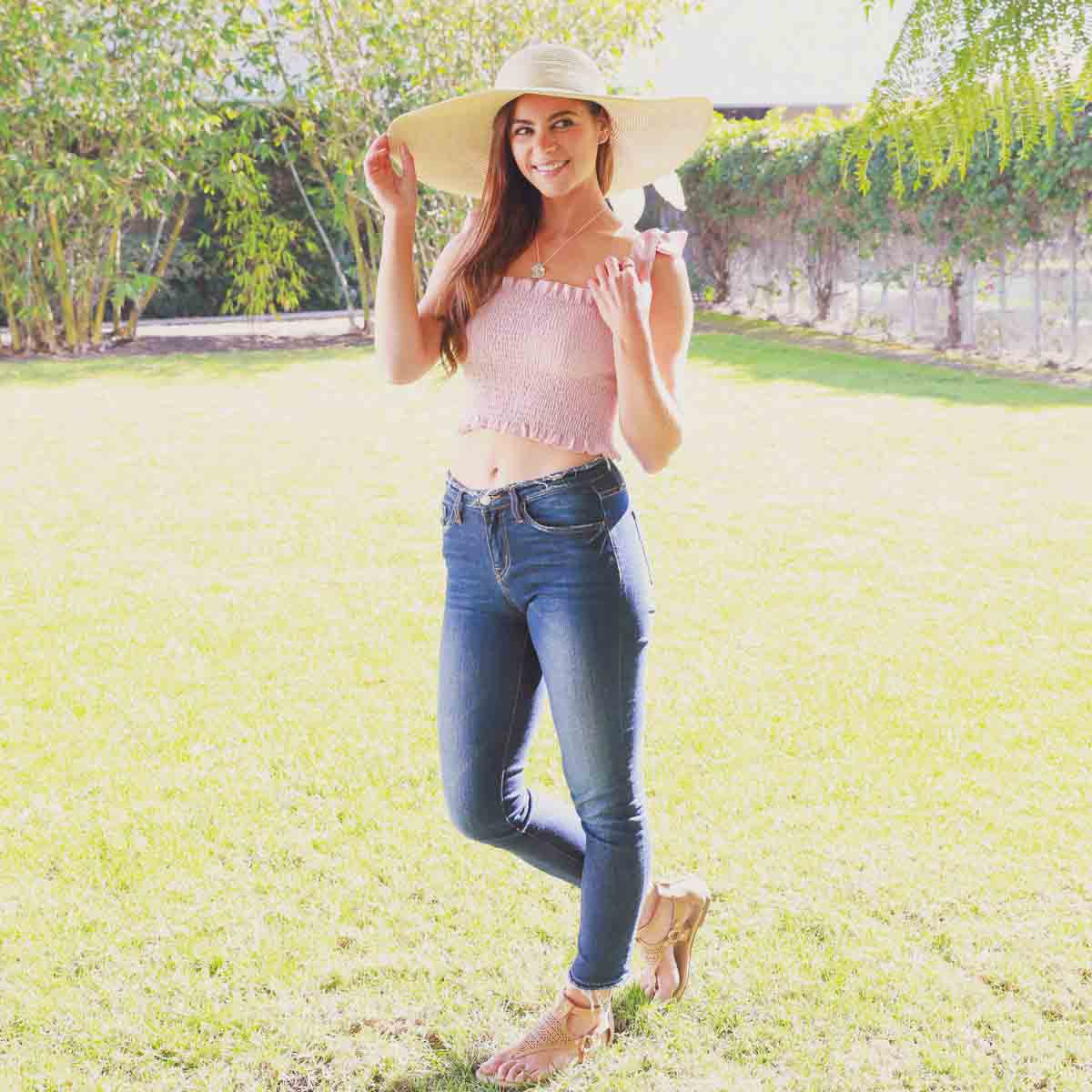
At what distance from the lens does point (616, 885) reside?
99.2 inches

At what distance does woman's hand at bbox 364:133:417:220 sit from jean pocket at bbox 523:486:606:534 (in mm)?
579

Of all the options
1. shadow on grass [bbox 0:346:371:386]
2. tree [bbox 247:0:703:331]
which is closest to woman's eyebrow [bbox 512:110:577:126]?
shadow on grass [bbox 0:346:371:386]

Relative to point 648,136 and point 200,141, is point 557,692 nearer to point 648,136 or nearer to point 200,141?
point 648,136

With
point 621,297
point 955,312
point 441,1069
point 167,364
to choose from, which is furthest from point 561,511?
point 955,312

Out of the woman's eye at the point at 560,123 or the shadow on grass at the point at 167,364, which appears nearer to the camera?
the woman's eye at the point at 560,123

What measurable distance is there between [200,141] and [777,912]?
14.1 metres

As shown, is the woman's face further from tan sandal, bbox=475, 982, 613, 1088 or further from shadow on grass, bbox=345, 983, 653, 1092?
shadow on grass, bbox=345, 983, 653, 1092

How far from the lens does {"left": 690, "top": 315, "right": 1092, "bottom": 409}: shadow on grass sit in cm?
1120

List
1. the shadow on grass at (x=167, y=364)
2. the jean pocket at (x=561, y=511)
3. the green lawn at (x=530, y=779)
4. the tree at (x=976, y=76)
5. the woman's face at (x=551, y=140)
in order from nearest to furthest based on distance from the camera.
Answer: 1. the tree at (x=976, y=76)
2. the jean pocket at (x=561, y=511)
3. the woman's face at (x=551, y=140)
4. the green lawn at (x=530, y=779)
5. the shadow on grass at (x=167, y=364)

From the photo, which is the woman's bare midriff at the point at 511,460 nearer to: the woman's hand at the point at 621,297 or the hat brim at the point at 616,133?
the woman's hand at the point at 621,297

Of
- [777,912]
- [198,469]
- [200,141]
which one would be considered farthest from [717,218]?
[777,912]

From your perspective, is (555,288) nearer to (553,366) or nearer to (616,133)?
(553,366)

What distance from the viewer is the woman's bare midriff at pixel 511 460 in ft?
7.98

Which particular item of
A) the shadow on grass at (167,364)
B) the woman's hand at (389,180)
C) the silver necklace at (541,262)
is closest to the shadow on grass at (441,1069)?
the silver necklace at (541,262)
